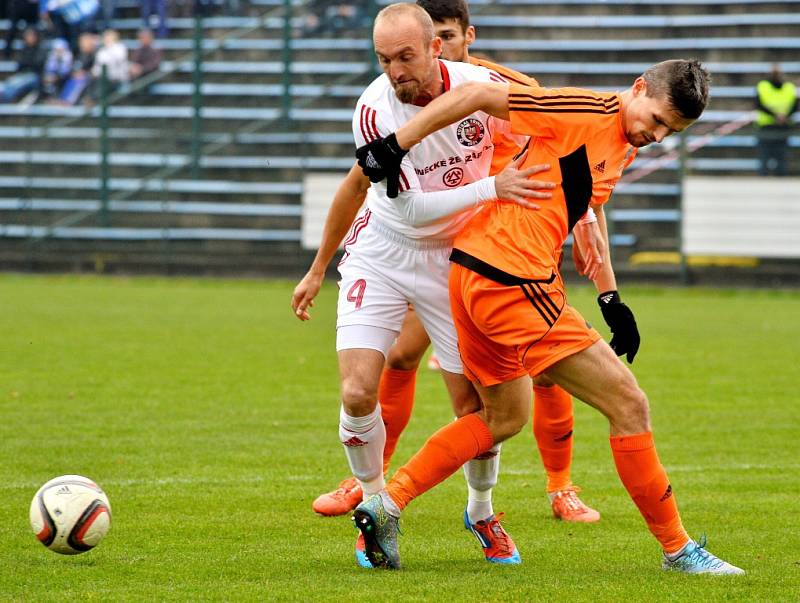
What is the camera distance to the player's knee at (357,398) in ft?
17.4

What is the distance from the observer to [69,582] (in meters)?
4.62

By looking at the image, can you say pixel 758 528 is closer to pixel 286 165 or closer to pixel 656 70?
pixel 656 70

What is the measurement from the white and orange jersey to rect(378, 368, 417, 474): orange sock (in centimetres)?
115

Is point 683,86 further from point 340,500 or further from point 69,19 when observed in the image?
point 69,19

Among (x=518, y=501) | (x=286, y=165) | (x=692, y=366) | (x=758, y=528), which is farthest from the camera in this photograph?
(x=286, y=165)

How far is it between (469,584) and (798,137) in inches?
685

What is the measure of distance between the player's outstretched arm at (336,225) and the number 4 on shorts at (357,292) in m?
0.14

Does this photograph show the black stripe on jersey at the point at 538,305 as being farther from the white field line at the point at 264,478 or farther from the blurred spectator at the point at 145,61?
the blurred spectator at the point at 145,61

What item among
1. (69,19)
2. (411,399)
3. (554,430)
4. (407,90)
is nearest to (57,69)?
(69,19)

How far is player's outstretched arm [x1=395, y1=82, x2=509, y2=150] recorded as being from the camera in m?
4.72

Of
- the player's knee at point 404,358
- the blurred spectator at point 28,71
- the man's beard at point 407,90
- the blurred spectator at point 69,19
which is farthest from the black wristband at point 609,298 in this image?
the blurred spectator at point 69,19

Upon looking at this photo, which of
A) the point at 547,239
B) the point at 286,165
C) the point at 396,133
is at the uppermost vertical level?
the point at 396,133

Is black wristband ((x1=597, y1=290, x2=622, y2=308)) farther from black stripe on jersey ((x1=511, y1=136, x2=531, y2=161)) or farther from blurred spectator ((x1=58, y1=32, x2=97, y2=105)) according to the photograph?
blurred spectator ((x1=58, y1=32, x2=97, y2=105))

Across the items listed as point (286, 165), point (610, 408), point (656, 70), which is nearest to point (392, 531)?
point (610, 408)
